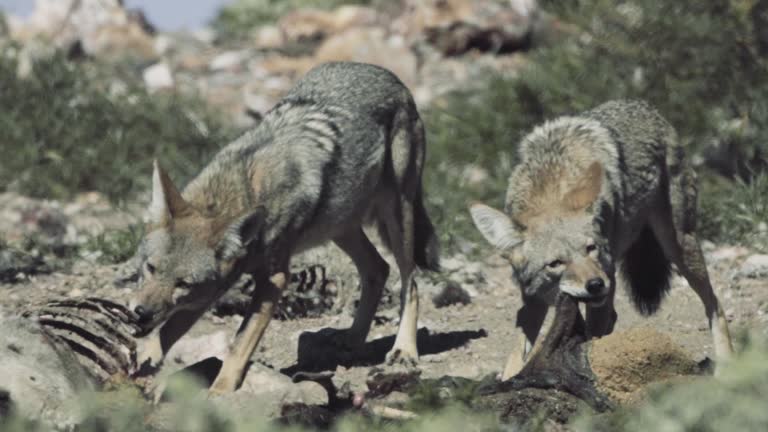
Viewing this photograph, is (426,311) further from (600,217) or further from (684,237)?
(600,217)

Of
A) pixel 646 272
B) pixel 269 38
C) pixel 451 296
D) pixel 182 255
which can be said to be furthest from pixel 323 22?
pixel 182 255

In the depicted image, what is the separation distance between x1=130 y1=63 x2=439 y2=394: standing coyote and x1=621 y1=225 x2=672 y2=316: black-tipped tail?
44.4 inches

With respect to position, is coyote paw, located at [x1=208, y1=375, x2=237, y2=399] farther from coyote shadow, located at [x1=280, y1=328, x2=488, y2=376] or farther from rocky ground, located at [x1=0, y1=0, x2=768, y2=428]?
coyote shadow, located at [x1=280, y1=328, x2=488, y2=376]

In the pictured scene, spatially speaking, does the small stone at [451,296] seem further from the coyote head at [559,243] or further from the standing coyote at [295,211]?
the coyote head at [559,243]

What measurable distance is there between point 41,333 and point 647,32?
6.94 m

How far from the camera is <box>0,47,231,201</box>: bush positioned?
11.2 meters

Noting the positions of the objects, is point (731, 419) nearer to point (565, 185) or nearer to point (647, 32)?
point (565, 185)

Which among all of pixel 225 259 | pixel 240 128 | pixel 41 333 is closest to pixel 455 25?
pixel 240 128

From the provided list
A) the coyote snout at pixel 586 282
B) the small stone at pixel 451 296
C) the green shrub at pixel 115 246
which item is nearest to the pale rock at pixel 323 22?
the green shrub at pixel 115 246

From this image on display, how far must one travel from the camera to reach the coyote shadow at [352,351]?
7477mm

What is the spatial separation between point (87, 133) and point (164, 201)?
18.2 feet

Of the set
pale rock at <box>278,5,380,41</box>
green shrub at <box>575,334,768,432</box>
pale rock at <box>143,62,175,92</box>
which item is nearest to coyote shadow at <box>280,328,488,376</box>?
green shrub at <box>575,334,768,432</box>

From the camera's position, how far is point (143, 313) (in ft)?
20.5

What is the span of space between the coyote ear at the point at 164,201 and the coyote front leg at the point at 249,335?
1.97 feet
